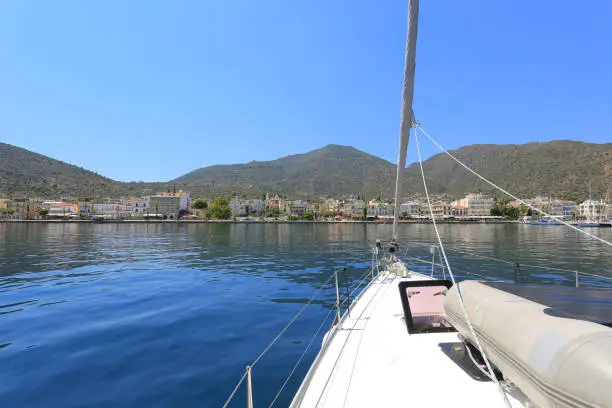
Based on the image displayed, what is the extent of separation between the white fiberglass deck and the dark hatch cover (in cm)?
102

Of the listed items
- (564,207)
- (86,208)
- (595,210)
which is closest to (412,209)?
(564,207)

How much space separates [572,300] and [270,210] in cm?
18413

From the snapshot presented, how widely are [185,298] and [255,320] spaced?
4345 millimetres

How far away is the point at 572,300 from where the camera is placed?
3523 mm

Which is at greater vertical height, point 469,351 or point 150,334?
point 469,351

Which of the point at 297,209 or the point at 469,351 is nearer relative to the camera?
the point at 469,351

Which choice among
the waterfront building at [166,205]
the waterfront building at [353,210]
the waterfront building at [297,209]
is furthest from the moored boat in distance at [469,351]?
the waterfront building at [297,209]

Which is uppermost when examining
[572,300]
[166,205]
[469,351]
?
[166,205]

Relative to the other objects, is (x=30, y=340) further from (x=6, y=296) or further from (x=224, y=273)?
(x=224, y=273)

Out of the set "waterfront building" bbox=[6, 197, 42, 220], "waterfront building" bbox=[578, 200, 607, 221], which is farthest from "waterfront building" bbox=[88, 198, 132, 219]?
"waterfront building" bbox=[578, 200, 607, 221]

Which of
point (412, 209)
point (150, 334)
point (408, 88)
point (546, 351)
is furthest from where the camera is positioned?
point (412, 209)

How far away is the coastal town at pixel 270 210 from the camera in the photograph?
14300cm

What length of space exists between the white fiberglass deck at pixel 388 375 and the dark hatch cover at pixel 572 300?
40.3 inches

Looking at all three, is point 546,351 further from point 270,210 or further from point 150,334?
point 270,210
